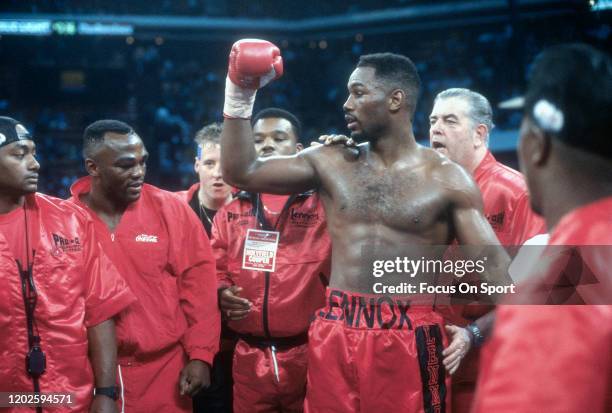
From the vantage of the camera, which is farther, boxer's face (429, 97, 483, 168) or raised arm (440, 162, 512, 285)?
boxer's face (429, 97, 483, 168)

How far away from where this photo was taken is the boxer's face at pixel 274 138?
125 inches

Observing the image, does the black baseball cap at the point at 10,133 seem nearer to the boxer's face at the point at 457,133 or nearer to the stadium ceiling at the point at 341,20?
the boxer's face at the point at 457,133

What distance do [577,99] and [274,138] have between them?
229 centimetres

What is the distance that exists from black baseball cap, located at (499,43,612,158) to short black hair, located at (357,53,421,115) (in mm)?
1506

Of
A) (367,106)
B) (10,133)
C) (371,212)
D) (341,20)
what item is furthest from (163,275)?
(341,20)

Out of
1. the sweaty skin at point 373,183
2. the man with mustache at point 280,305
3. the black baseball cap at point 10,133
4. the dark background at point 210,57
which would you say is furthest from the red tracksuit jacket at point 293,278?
the dark background at point 210,57

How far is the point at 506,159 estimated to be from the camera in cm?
1017

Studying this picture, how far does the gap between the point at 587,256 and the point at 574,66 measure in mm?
274

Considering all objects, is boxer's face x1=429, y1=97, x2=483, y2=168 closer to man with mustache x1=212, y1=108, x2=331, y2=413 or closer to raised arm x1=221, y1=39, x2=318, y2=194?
man with mustache x1=212, y1=108, x2=331, y2=413

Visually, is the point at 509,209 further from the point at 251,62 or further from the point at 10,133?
the point at 10,133

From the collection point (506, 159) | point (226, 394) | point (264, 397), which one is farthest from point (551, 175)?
point (506, 159)

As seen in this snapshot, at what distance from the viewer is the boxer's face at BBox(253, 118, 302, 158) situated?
318 centimetres

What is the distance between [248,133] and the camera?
2432 mm

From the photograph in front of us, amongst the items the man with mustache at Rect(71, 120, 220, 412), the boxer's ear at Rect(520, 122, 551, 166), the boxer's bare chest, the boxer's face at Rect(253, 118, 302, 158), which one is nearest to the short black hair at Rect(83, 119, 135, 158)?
the man with mustache at Rect(71, 120, 220, 412)
